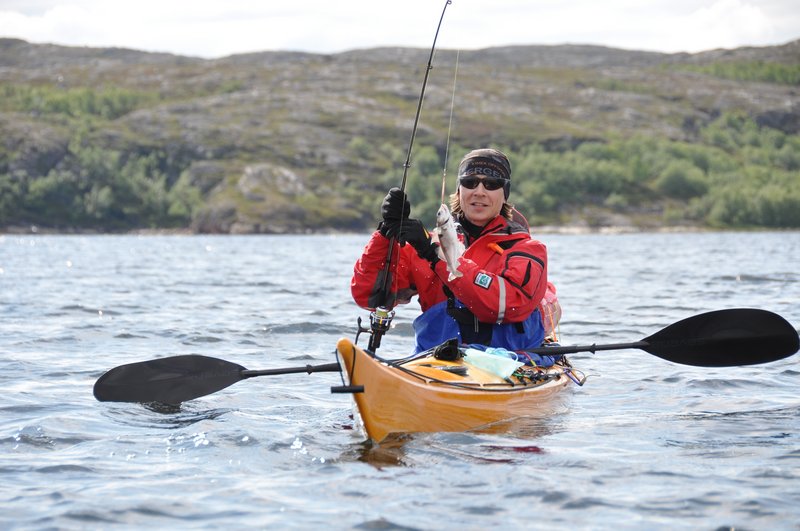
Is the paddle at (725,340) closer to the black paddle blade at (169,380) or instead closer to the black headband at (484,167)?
the black headband at (484,167)

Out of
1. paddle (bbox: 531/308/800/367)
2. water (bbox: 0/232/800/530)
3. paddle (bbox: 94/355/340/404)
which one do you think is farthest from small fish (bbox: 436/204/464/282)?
paddle (bbox: 531/308/800/367)

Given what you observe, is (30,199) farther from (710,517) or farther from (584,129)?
(710,517)

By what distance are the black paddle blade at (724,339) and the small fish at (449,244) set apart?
2.83 m

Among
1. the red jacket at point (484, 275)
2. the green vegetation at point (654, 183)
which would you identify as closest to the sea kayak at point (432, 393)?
the red jacket at point (484, 275)

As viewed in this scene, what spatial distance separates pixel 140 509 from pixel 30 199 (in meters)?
144

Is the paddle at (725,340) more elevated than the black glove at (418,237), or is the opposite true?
the black glove at (418,237)

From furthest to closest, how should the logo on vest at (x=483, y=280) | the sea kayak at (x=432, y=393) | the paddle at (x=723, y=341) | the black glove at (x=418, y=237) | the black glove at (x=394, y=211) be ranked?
the paddle at (x=723, y=341) < the logo on vest at (x=483, y=280) < the black glove at (x=418, y=237) < the black glove at (x=394, y=211) < the sea kayak at (x=432, y=393)

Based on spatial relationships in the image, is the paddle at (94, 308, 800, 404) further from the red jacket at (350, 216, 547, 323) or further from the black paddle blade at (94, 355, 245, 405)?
the red jacket at (350, 216, 547, 323)

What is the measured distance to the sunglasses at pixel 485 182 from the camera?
9.16 metres

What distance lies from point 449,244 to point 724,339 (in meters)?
3.56

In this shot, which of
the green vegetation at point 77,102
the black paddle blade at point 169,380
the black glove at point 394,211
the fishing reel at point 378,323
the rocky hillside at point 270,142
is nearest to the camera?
the black glove at point 394,211

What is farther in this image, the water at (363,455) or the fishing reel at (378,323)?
the fishing reel at (378,323)

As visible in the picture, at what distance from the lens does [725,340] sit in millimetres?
10336

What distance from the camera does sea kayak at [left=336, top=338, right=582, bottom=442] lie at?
7.53m
